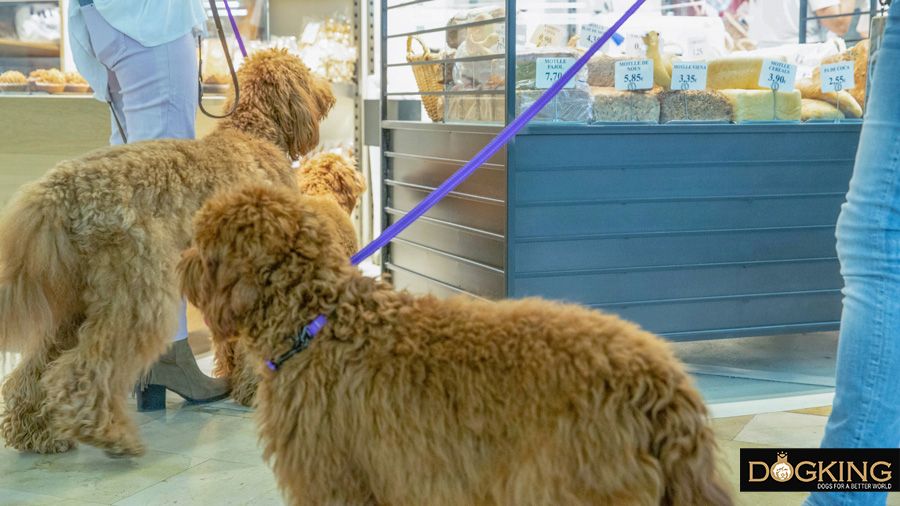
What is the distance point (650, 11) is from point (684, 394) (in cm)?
263

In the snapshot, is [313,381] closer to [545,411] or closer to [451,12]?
[545,411]

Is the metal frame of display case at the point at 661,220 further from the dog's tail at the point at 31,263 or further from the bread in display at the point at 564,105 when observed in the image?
the dog's tail at the point at 31,263

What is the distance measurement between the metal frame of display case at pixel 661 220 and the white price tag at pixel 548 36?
0.66 feet

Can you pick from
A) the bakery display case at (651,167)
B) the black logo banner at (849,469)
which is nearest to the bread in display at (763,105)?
the bakery display case at (651,167)

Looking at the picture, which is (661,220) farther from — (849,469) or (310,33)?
(310,33)

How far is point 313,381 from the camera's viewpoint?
4.74ft

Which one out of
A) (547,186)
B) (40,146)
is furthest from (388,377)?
(40,146)

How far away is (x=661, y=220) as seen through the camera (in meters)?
3.10

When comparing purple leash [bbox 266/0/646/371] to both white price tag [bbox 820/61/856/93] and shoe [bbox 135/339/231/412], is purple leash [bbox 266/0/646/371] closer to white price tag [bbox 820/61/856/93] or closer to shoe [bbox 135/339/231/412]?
shoe [bbox 135/339/231/412]

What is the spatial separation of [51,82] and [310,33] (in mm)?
1600

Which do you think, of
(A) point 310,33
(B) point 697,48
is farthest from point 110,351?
(A) point 310,33

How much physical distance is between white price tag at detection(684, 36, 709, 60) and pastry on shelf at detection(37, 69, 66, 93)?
3030 mm

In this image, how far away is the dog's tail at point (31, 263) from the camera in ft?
7.50

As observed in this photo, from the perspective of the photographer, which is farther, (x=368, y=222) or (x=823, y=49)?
(x=368, y=222)
